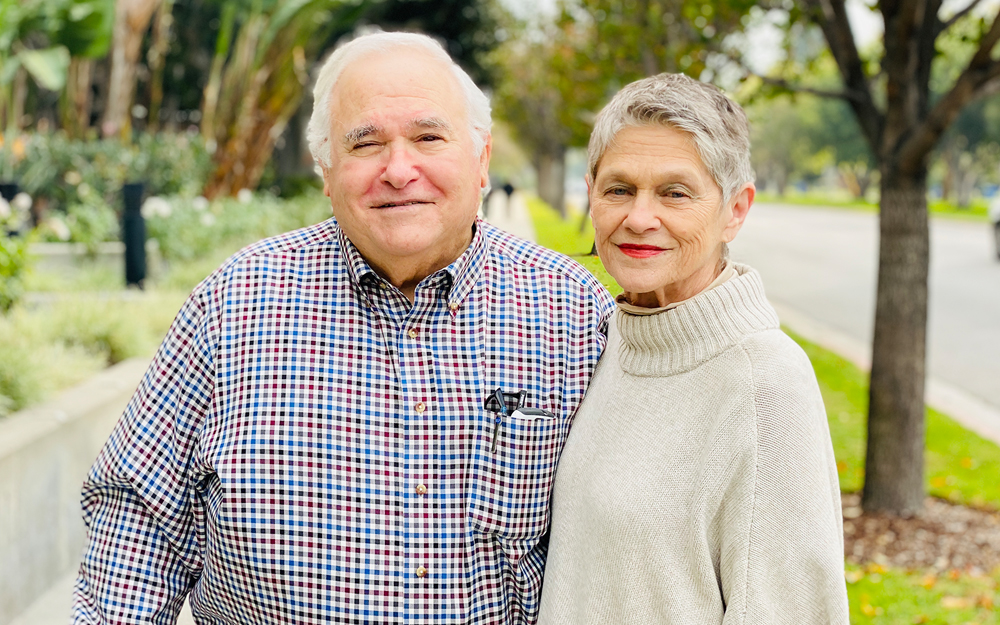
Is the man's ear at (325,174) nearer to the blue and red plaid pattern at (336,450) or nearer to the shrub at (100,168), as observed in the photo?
the blue and red plaid pattern at (336,450)

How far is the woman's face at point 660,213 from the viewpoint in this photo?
1.69 meters

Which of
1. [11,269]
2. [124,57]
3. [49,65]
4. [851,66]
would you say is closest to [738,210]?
[851,66]

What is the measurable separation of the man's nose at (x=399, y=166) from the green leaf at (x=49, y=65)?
898cm

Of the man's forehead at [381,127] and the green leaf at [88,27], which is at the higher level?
the green leaf at [88,27]

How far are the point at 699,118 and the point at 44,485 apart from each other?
11.4 ft

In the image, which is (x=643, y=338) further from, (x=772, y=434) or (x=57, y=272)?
(x=57, y=272)

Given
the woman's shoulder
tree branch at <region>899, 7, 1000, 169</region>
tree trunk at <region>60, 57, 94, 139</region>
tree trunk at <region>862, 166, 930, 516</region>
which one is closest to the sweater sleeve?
the woman's shoulder

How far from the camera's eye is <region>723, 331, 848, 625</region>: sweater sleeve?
158 cm

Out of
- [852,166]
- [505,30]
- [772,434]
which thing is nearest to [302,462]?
[772,434]

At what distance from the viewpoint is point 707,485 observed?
1.64 meters

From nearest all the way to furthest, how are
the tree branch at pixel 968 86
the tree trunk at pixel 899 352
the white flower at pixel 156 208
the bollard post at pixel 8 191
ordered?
the tree branch at pixel 968 86
the tree trunk at pixel 899 352
the bollard post at pixel 8 191
the white flower at pixel 156 208

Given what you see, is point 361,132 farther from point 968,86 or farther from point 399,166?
point 968,86

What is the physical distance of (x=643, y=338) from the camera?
5.95 feet

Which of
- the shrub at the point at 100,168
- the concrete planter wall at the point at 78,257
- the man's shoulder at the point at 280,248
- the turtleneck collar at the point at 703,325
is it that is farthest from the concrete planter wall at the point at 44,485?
the shrub at the point at 100,168
